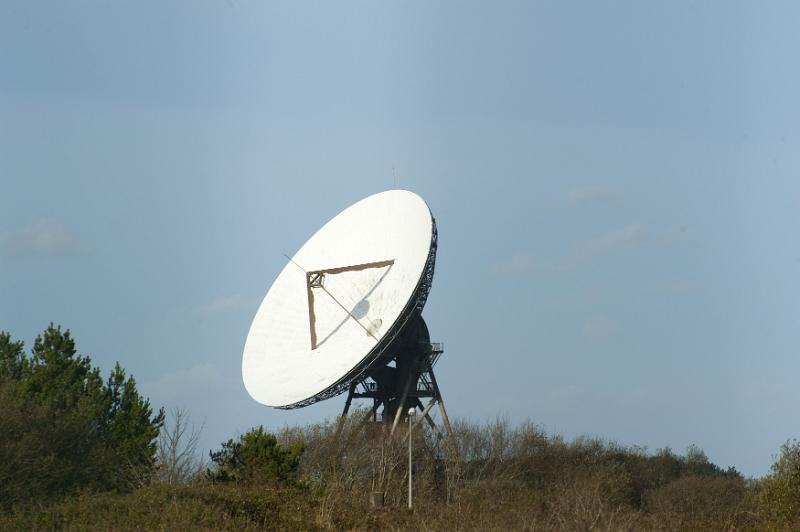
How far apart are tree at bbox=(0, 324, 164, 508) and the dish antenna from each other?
771 centimetres

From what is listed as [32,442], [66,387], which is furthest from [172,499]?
[66,387]

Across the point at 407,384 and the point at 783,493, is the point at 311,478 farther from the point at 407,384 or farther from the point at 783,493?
the point at 783,493

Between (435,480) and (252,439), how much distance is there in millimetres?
21505

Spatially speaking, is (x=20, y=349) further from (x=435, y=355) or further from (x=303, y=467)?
(x=435, y=355)

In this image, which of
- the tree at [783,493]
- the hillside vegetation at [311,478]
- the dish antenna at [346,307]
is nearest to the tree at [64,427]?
the hillside vegetation at [311,478]

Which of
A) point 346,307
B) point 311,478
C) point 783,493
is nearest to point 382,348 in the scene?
point 346,307

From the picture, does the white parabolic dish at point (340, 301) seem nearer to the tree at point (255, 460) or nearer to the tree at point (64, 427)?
the tree at point (255, 460)

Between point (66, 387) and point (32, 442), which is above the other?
point (66, 387)

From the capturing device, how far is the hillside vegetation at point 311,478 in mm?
32812

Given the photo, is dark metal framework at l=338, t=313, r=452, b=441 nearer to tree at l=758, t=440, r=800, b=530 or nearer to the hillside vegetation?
the hillside vegetation

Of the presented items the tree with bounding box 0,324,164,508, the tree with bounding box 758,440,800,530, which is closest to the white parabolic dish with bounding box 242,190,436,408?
the tree with bounding box 0,324,164,508

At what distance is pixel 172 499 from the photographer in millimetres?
32000

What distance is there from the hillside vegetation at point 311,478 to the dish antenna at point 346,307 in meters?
3.80

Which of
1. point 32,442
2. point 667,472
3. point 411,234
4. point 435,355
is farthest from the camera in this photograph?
point 667,472
